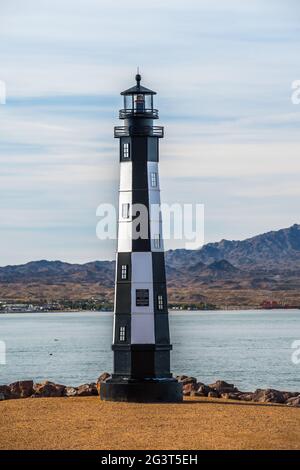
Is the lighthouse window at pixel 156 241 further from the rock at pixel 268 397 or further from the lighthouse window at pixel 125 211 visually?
the rock at pixel 268 397

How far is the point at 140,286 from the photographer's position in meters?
34.2

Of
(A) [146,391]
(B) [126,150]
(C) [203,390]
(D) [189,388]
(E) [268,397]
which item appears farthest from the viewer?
(D) [189,388]

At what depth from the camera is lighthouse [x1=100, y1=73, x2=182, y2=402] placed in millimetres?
34125

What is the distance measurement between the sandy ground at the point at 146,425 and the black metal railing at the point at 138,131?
23.2ft

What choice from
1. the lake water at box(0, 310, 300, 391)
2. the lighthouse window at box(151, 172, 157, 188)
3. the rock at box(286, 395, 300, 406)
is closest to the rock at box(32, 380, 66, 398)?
the rock at box(286, 395, 300, 406)

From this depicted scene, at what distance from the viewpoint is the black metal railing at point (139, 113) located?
34656 mm

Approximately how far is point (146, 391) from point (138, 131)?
680 centimetres

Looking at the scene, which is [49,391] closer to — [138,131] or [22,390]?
[22,390]

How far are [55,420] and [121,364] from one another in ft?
12.5

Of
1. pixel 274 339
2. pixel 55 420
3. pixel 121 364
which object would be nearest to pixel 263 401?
pixel 121 364

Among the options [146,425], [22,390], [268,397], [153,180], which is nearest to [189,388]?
[268,397]
